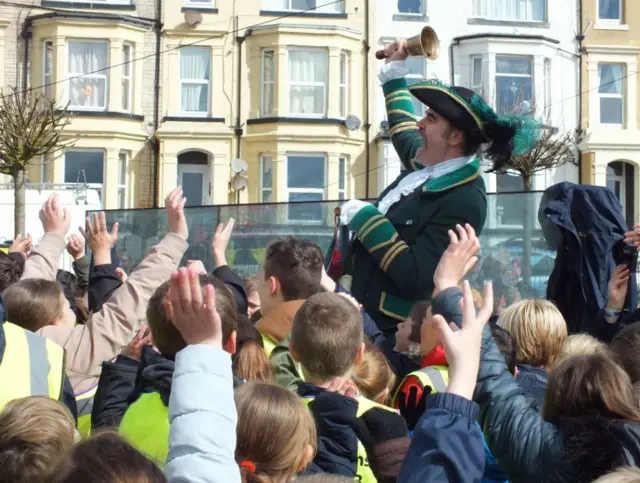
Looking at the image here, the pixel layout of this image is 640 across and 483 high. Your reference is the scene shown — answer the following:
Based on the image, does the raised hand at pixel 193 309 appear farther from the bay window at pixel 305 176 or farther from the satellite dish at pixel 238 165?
the bay window at pixel 305 176

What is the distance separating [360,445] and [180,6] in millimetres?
26171

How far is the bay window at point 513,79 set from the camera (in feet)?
98.2

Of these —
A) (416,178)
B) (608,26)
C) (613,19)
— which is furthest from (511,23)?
(416,178)

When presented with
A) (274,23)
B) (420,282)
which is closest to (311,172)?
(274,23)

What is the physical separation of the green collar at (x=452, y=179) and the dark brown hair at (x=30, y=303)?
183 cm

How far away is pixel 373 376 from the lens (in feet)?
14.2

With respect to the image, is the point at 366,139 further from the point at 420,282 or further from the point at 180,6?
the point at 420,282

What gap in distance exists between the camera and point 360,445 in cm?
357

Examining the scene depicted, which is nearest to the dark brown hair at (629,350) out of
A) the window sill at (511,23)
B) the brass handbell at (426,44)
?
the brass handbell at (426,44)

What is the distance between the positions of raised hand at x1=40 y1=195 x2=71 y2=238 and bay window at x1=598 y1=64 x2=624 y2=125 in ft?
88.8

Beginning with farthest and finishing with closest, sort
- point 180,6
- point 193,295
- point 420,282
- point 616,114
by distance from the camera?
point 616,114
point 180,6
point 420,282
point 193,295

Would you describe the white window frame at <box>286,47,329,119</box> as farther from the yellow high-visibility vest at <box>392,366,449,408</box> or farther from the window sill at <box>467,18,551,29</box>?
the yellow high-visibility vest at <box>392,366,449,408</box>

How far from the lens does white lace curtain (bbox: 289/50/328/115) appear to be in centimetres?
2922

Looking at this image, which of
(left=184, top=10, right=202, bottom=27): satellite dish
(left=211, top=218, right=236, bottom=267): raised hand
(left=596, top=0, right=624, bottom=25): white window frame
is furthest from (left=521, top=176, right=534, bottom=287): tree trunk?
(left=596, top=0, right=624, bottom=25): white window frame
